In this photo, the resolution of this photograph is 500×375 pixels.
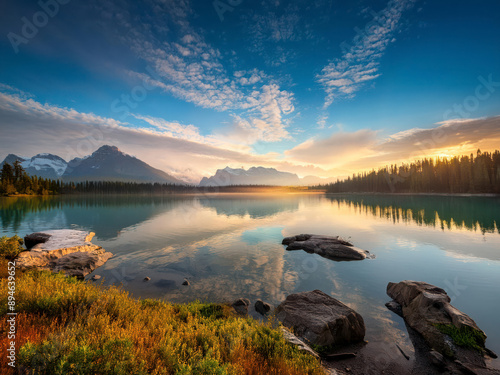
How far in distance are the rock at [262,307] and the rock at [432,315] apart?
7577mm

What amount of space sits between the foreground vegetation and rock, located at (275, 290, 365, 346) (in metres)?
163

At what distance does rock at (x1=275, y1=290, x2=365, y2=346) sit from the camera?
9604 millimetres

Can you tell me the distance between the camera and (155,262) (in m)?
21.1

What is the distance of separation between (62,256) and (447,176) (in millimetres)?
195567

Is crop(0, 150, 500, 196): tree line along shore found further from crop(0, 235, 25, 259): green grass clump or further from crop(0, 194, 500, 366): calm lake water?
crop(0, 235, 25, 259): green grass clump

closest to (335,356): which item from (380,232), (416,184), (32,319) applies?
(32,319)

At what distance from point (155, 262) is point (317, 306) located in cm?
1647

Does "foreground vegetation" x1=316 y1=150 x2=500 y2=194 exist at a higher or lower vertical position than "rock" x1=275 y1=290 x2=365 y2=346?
higher

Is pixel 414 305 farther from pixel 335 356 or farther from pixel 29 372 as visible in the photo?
pixel 29 372

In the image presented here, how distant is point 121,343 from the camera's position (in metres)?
5.54

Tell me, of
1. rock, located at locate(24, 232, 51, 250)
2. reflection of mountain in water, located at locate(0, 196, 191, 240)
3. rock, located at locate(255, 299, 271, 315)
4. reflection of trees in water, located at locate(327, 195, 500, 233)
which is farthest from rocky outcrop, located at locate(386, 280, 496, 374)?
reflection of mountain in water, located at locate(0, 196, 191, 240)

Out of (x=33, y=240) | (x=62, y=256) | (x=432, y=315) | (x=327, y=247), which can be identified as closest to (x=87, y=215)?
(x=33, y=240)

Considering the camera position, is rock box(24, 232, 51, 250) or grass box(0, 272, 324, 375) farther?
rock box(24, 232, 51, 250)

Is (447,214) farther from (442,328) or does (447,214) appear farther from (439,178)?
(439,178)
